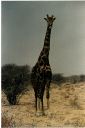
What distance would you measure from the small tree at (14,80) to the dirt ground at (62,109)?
69 millimetres

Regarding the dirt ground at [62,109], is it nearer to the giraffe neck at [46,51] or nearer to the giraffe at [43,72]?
the giraffe at [43,72]

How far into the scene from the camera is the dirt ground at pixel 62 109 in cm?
Result: 234

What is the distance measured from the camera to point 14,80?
94.5 inches

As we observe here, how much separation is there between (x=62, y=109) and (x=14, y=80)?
0.42 m

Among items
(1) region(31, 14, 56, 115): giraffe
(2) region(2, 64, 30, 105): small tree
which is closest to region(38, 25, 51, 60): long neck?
(1) region(31, 14, 56, 115): giraffe

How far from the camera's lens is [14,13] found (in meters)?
2.42

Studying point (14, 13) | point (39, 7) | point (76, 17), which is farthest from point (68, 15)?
point (14, 13)

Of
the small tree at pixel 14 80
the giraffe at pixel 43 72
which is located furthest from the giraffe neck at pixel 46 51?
the small tree at pixel 14 80

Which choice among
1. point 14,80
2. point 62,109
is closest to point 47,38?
point 14,80

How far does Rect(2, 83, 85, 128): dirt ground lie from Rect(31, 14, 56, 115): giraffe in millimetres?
45

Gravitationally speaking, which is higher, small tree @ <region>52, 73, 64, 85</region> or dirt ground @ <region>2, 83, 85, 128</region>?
small tree @ <region>52, 73, 64, 85</region>

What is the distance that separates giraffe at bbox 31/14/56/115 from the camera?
7.79 feet

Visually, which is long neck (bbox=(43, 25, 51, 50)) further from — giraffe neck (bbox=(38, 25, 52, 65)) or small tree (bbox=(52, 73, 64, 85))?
small tree (bbox=(52, 73, 64, 85))

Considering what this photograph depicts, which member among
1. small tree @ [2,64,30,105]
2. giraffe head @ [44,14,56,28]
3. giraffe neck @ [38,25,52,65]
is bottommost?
small tree @ [2,64,30,105]
